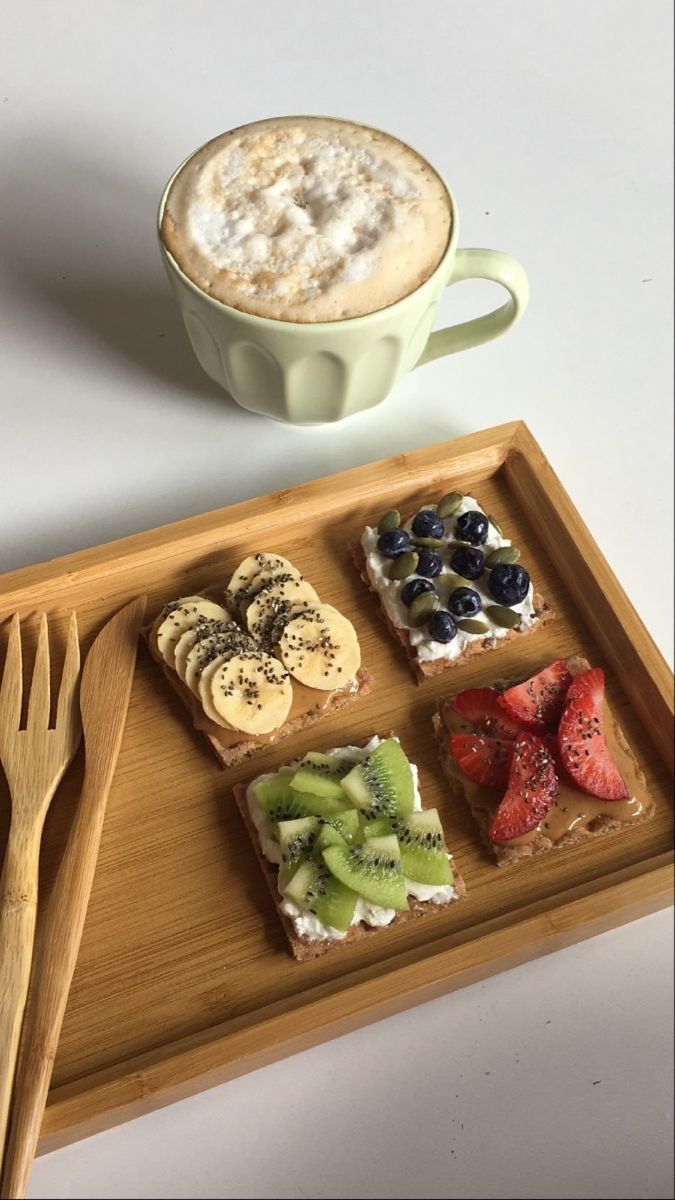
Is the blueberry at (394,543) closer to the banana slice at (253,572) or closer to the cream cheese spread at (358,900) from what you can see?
the banana slice at (253,572)

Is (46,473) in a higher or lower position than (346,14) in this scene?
lower

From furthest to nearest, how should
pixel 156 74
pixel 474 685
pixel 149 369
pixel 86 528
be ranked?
pixel 156 74 → pixel 149 369 → pixel 86 528 → pixel 474 685

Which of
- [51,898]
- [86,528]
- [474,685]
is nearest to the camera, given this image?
[51,898]

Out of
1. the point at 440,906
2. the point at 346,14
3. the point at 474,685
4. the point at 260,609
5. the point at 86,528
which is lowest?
the point at 440,906

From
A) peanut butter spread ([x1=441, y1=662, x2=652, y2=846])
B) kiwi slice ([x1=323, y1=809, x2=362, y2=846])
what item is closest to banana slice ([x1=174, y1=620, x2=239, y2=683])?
kiwi slice ([x1=323, y1=809, x2=362, y2=846])

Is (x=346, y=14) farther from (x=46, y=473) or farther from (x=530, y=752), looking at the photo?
(x=530, y=752)

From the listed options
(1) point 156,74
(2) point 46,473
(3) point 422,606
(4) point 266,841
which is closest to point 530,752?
(3) point 422,606
